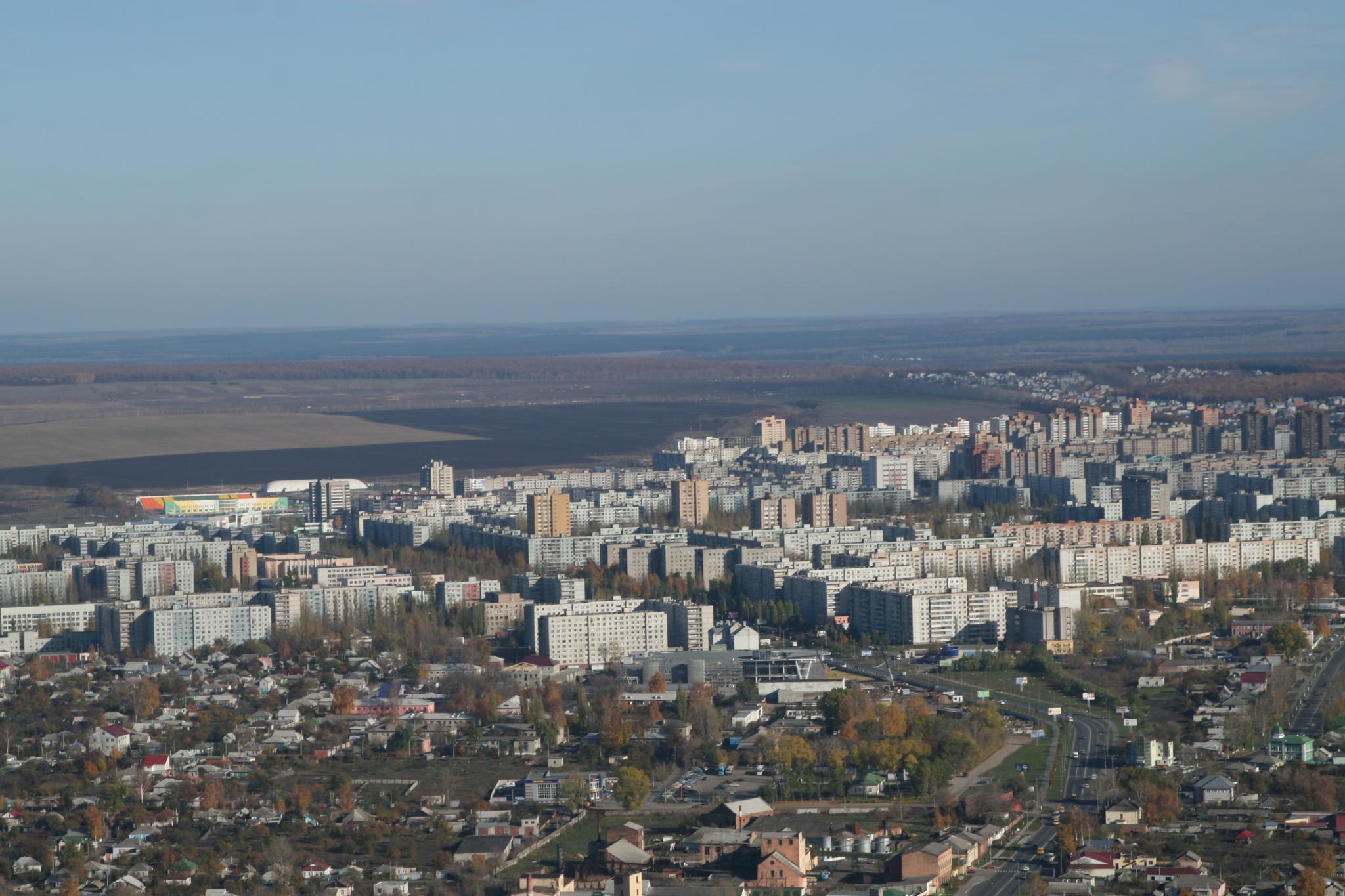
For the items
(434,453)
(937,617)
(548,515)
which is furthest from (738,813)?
(434,453)

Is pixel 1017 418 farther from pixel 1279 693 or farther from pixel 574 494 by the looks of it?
pixel 1279 693

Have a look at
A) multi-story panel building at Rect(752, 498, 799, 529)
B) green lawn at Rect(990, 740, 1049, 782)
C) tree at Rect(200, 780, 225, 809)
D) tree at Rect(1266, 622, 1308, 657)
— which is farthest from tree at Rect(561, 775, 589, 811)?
multi-story panel building at Rect(752, 498, 799, 529)

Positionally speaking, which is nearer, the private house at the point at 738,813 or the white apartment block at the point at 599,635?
the private house at the point at 738,813

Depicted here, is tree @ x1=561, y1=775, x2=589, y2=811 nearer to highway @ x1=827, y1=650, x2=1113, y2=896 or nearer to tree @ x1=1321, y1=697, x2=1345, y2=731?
highway @ x1=827, y1=650, x2=1113, y2=896

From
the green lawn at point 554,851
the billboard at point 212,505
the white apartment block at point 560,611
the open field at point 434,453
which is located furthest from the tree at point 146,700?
the open field at point 434,453

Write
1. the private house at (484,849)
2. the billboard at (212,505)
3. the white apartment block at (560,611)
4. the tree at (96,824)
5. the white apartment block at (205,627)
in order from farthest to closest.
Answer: the billboard at (212,505) < the white apartment block at (205,627) < the white apartment block at (560,611) < the tree at (96,824) < the private house at (484,849)

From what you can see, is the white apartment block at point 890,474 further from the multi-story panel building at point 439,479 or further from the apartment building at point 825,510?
the multi-story panel building at point 439,479

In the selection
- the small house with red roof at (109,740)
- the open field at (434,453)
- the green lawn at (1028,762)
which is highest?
the small house with red roof at (109,740)

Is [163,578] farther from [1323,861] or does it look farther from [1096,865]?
[1323,861]
